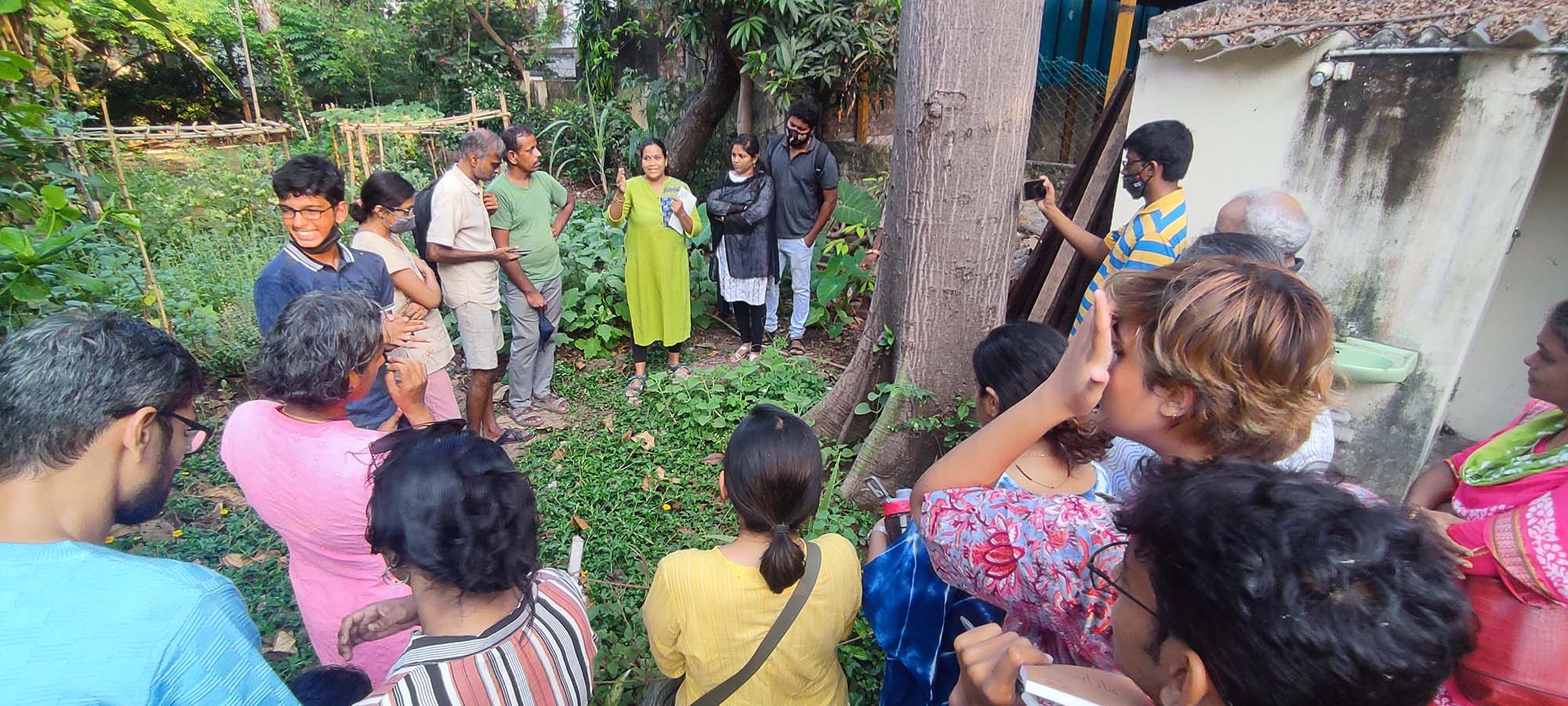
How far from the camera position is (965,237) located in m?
3.06

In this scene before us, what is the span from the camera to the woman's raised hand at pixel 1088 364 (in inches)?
53.9

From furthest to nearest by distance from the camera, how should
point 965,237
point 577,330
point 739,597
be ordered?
point 577,330 → point 965,237 → point 739,597

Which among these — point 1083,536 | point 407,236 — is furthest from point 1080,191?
point 407,236

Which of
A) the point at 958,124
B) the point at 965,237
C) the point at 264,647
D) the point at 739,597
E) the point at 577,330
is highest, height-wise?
the point at 958,124

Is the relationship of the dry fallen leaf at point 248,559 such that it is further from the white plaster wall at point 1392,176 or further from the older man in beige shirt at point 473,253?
the white plaster wall at point 1392,176

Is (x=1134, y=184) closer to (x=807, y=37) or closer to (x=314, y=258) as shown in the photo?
(x=314, y=258)

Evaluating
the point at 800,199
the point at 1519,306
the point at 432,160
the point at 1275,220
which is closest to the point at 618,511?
the point at 800,199

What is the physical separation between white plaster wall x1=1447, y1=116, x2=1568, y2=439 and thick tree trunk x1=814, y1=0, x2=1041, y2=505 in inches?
123

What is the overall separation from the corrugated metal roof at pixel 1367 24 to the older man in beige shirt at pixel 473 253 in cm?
405

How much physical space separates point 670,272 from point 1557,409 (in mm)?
4203

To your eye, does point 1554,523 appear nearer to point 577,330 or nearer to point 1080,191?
point 1080,191

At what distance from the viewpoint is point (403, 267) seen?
129 inches

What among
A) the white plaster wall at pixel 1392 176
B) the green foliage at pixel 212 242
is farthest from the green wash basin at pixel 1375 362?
the green foliage at pixel 212 242

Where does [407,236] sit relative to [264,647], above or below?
above
